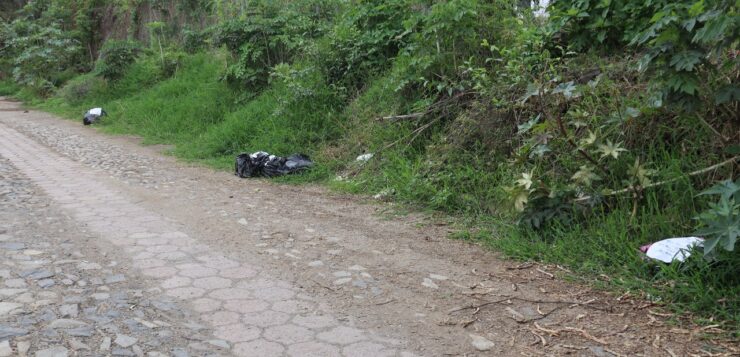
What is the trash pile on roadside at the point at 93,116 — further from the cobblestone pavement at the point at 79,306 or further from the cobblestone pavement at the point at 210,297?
the cobblestone pavement at the point at 79,306

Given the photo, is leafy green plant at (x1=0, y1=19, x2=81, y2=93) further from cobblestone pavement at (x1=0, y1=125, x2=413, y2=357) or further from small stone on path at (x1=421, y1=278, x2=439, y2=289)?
small stone on path at (x1=421, y1=278, x2=439, y2=289)

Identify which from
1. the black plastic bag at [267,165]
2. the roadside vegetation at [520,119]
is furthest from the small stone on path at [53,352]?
the black plastic bag at [267,165]

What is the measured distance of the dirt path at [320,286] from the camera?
325 cm

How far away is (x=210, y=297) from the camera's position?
12.5 feet

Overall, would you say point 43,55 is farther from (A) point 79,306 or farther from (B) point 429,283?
(B) point 429,283

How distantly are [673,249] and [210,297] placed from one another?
281cm

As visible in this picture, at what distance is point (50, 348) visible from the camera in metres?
3.07

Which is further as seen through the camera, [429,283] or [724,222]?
[429,283]

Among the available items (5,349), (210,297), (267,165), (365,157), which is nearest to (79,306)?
(5,349)

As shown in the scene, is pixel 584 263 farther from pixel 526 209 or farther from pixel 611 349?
pixel 611 349

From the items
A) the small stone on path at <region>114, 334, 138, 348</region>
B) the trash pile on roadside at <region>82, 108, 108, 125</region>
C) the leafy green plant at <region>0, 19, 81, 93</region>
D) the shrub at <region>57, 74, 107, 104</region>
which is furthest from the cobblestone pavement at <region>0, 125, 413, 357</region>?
the leafy green plant at <region>0, 19, 81, 93</region>

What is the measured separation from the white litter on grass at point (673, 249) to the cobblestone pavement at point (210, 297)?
1736 mm

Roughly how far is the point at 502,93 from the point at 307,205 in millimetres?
2208

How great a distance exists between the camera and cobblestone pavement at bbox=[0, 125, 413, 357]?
321cm
